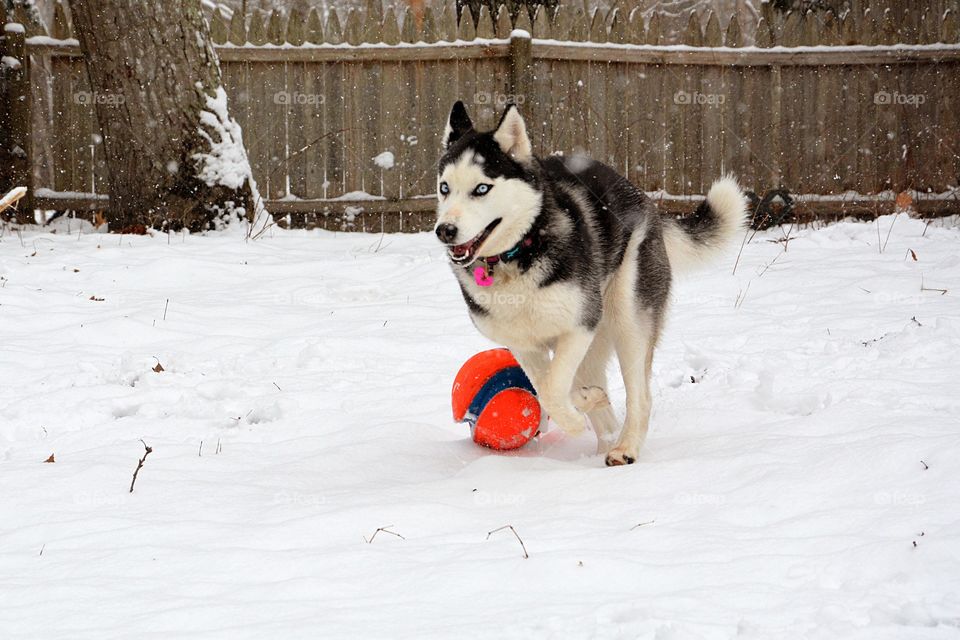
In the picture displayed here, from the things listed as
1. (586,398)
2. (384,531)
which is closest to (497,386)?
(586,398)

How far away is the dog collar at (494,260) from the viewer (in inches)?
137

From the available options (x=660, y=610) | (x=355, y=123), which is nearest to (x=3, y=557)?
(x=660, y=610)

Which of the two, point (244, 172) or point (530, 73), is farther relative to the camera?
point (530, 73)

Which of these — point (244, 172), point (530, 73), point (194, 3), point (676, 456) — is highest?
point (194, 3)

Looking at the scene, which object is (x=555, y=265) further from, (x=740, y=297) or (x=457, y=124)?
(x=740, y=297)

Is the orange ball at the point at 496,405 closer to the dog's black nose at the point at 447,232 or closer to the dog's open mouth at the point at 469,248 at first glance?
the dog's open mouth at the point at 469,248

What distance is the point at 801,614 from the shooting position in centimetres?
198

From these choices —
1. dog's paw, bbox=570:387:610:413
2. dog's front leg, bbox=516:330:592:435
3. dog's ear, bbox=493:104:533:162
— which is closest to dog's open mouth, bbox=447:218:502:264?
dog's ear, bbox=493:104:533:162

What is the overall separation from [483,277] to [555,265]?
11.3 inches

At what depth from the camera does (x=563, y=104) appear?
10.0m

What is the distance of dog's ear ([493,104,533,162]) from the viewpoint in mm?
3541

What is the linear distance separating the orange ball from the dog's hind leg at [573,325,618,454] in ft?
0.73

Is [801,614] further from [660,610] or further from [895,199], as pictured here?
[895,199]

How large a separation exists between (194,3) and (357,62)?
220 cm
